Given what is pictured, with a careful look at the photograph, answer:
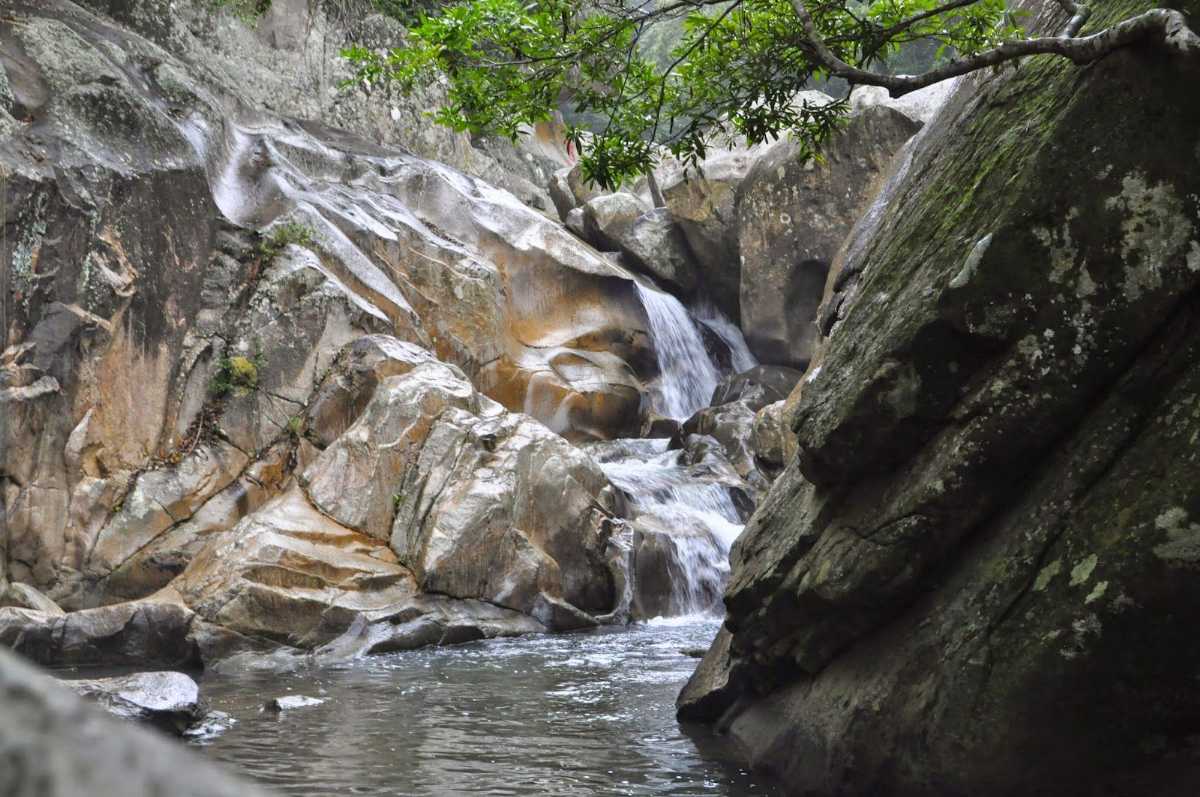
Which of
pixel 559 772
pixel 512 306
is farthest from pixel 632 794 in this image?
pixel 512 306

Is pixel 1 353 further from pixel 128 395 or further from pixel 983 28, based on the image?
pixel 983 28

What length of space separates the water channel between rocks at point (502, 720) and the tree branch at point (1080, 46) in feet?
14.6

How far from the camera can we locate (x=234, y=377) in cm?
1550

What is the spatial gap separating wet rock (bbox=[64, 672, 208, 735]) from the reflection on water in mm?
339

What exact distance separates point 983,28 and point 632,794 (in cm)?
603

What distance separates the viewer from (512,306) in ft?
77.5

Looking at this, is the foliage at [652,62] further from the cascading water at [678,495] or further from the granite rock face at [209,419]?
the granite rock face at [209,419]

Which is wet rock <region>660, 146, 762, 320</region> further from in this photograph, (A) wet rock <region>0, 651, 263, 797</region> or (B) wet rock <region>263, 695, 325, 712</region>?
(A) wet rock <region>0, 651, 263, 797</region>

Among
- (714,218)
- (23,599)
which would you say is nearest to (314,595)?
(23,599)

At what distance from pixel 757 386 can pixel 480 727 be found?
665 inches

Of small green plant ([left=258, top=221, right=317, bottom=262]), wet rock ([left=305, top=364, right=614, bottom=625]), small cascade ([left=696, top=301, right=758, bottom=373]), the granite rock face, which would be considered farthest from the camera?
small cascade ([left=696, top=301, right=758, bottom=373])

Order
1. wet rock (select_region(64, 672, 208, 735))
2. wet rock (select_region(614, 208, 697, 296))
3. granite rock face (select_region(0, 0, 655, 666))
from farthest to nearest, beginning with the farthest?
wet rock (select_region(614, 208, 697, 296)), granite rock face (select_region(0, 0, 655, 666)), wet rock (select_region(64, 672, 208, 735))

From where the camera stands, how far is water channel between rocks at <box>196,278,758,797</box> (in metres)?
6.95

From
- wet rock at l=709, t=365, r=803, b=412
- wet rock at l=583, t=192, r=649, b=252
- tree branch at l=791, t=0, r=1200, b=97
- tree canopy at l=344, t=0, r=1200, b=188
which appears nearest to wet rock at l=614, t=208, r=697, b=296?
wet rock at l=583, t=192, r=649, b=252
